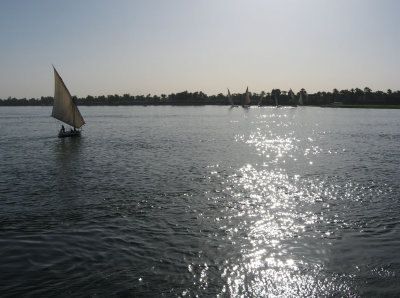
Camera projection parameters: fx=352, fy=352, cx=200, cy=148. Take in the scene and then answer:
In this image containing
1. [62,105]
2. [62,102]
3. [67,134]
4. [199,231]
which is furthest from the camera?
[67,134]

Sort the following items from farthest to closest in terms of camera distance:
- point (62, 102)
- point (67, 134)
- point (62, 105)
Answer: point (67, 134), point (62, 105), point (62, 102)

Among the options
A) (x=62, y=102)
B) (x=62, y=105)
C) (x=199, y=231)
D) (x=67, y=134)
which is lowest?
(x=199, y=231)

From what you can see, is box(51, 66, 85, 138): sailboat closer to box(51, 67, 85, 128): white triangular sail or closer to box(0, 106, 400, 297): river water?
box(51, 67, 85, 128): white triangular sail

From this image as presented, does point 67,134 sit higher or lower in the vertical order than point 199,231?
higher

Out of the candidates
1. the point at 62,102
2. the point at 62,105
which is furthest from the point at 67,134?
the point at 62,102

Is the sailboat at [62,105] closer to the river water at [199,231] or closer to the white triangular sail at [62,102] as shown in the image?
the white triangular sail at [62,102]

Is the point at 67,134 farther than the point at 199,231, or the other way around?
the point at 67,134

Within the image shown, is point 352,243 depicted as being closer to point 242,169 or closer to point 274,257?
point 274,257

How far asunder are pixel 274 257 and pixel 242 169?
70.7 feet

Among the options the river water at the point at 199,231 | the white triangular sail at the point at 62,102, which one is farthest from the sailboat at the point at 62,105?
the river water at the point at 199,231

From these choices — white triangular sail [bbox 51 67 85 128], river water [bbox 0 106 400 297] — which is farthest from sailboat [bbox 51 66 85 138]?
river water [bbox 0 106 400 297]

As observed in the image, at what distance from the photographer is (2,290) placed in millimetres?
12695

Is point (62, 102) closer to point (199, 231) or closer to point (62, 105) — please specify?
point (62, 105)

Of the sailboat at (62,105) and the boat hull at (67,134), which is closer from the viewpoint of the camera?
the sailboat at (62,105)
